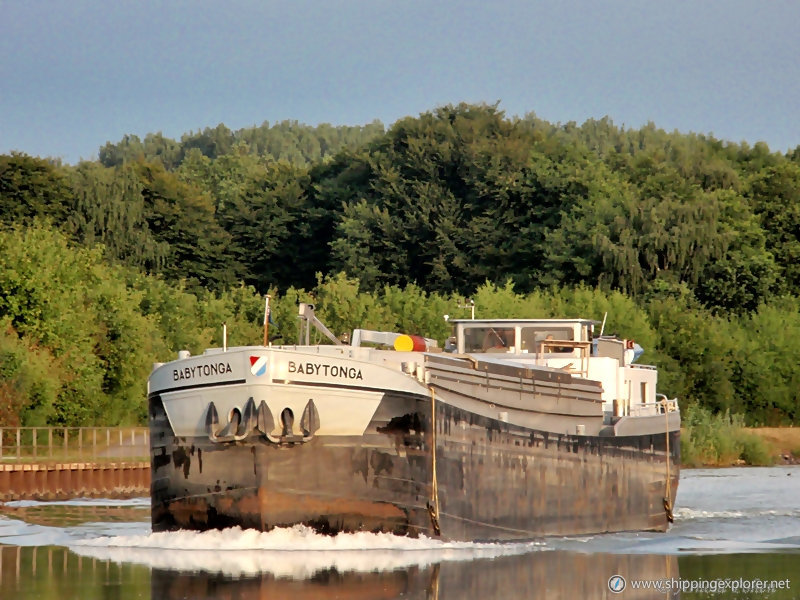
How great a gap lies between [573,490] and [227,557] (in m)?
9.91

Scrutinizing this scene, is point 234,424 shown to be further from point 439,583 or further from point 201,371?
point 439,583

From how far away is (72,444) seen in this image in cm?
5516

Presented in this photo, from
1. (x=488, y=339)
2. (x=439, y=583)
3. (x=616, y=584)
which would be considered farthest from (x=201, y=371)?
(x=488, y=339)

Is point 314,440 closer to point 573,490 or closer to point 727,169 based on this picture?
point 573,490

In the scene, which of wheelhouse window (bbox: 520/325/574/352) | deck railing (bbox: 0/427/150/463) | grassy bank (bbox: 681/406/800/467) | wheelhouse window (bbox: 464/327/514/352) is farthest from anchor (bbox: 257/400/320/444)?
grassy bank (bbox: 681/406/800/467)

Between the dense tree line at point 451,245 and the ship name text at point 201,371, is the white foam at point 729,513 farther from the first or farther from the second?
Result: the dense tree line at point 451,245

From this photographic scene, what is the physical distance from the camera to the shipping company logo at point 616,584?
2742 cm

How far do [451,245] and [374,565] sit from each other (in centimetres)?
8049

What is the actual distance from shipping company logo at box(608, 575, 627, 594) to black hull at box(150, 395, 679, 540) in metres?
5.00

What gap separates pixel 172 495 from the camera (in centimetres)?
3328

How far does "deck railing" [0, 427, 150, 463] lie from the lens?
5365 centimetres

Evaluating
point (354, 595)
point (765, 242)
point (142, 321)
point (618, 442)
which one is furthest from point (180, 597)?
point (765, 242)

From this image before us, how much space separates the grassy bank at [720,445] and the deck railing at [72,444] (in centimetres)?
2680

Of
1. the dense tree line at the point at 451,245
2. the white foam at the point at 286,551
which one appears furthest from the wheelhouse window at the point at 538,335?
the dense tree line at the point at 451,245
